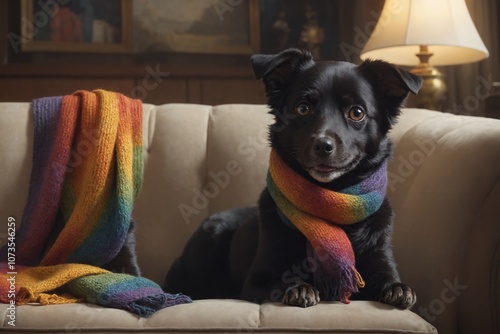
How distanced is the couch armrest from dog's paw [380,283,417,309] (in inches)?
5.9

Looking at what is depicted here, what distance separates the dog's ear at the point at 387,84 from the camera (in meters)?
1.64

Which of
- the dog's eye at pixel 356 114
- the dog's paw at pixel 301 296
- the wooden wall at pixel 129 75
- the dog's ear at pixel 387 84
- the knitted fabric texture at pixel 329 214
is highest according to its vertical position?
the dog's ear at pixel 387 84

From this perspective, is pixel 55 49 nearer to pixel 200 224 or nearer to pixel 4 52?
pixel 4 52

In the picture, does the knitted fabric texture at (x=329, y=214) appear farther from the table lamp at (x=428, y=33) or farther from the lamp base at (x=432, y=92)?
the lamp base at (x=432, y=92)

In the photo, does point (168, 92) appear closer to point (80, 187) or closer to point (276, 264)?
point (80, 187)

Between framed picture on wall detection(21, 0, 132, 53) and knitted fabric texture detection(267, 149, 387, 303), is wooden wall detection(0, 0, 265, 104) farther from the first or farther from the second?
knitted fabric texture detection(267, 149, 387, 303)

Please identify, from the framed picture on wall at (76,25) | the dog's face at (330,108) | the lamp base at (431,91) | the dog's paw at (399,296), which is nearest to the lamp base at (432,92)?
the lamp base at (431,91)

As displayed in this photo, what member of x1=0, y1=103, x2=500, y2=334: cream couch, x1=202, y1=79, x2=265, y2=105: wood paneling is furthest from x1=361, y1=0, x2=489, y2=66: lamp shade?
x1=202, y1=79, x2=265, y2=105: wood paneling

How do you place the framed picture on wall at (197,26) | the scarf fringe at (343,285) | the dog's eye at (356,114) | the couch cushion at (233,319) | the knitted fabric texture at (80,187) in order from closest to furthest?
the couch cushion at (233,319) < the scarf fringe at (343,285) < the dog's eye at (356,114) < the knitted fabric texture at (80,187) < the framed picture on wall at (197,26)

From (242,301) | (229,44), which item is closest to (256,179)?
(242,301)

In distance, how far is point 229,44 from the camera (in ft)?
13.3

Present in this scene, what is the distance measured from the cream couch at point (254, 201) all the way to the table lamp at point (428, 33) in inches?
18.6

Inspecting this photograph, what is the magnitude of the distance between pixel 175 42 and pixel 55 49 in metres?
0.74

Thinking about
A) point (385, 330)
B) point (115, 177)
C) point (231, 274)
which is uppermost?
point (115, 177)
